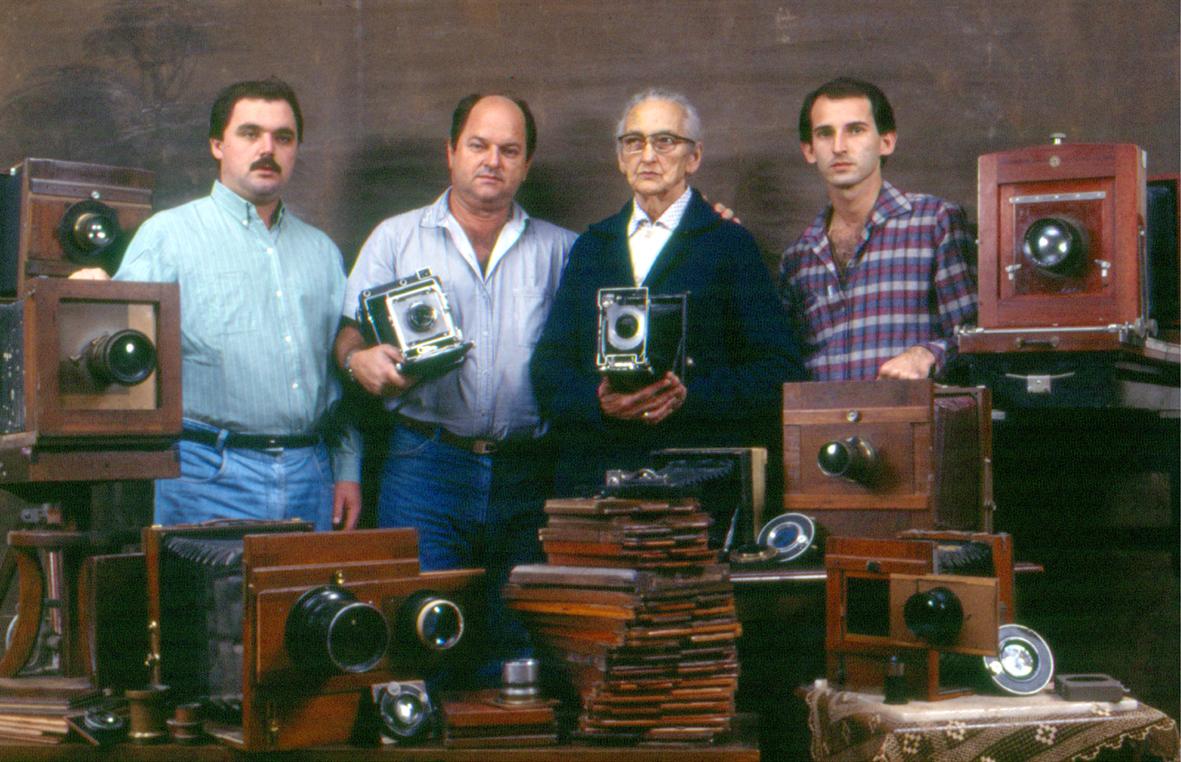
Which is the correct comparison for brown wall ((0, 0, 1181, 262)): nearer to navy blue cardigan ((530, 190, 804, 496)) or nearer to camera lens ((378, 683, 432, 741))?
navy blue cardigan ((530, 190, 804, 496))

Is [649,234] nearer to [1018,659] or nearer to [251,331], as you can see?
[251,331]

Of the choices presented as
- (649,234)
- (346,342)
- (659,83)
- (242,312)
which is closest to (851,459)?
(649,234)

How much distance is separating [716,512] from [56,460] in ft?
6.07

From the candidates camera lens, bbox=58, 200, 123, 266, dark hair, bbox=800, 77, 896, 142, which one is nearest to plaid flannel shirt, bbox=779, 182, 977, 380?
dark hair, bbox=800, 77, 896, 142

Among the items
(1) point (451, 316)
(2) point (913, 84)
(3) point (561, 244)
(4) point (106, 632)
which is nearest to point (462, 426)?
(1) point (451, 316)

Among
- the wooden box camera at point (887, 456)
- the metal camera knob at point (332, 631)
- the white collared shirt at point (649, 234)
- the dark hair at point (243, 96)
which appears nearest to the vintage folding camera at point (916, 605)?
the wooden box camera at point (887, 456)

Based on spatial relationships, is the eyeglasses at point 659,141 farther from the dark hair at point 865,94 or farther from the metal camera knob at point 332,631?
the metal camera knob at point 332,631

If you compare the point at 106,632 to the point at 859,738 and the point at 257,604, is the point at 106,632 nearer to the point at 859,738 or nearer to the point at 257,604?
the point at 257,604

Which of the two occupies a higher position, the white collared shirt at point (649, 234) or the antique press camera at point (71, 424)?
the white collared shirt at point (649, 234)

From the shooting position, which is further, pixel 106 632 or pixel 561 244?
pixel 561 244

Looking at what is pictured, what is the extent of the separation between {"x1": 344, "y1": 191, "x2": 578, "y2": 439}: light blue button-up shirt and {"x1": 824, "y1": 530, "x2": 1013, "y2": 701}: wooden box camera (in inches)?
63.1

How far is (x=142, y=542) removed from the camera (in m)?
3.23

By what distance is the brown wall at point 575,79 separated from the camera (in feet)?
16.3

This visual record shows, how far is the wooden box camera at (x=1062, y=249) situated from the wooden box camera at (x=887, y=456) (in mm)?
348
